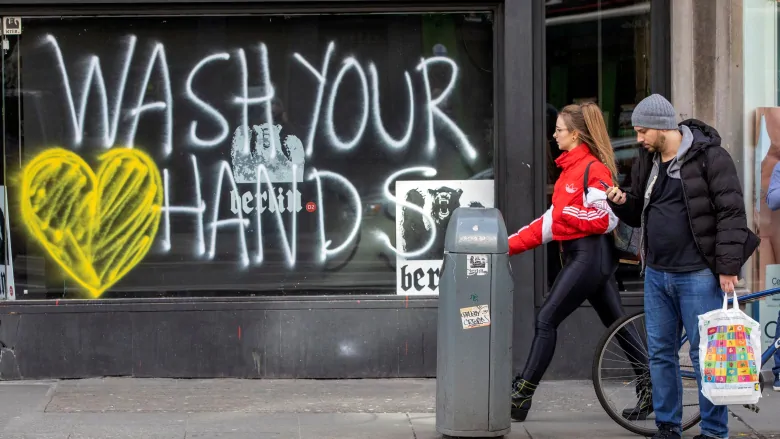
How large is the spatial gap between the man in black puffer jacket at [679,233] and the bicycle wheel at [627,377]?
1.27ft

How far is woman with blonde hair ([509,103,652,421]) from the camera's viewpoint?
6.27 metres

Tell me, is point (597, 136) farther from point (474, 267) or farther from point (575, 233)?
point (474, 267)

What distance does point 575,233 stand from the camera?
631cm

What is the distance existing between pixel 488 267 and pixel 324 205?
2.35 metres

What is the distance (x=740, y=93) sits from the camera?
7.75 m

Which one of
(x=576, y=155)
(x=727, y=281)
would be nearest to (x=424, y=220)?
(x=576, y=155)

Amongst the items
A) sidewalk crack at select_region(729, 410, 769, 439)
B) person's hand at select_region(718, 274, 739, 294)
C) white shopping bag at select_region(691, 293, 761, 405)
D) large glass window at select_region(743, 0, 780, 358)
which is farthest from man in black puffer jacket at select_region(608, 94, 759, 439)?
large glass window at select_region(743, 0, 780, 358)

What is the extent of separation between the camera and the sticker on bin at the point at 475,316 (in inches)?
227

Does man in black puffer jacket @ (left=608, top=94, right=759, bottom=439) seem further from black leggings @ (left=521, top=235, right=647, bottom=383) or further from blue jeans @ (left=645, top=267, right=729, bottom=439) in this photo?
black leggings @ (left=521, top=235, right=647, bottom=383)

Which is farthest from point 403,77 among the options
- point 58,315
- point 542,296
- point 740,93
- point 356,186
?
point 58,315

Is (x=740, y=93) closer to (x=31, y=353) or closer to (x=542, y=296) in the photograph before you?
(x=542, y=296)

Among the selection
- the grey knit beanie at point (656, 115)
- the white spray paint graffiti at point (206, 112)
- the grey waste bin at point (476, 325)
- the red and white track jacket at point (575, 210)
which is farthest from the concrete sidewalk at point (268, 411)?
the grey knit beanie at point (656, 115)

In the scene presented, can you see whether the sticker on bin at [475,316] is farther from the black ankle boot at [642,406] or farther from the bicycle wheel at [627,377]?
the black ankle boot at [642,406]

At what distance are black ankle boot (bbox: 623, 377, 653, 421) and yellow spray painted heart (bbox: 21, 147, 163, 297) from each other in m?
3.47
